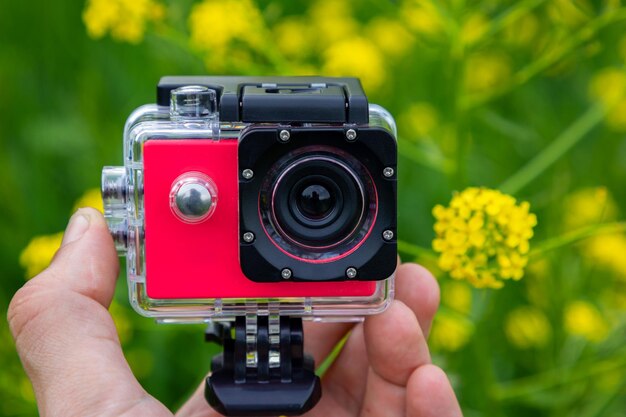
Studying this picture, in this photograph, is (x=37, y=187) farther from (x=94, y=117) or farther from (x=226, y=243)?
(x=226, y=243)

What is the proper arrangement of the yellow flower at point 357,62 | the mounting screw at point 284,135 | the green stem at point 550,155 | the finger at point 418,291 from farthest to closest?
the yellow flower at point 357,62 < the green stem at point 550,155 < the finger at point 418,291 < the mounting screw at point 284,135

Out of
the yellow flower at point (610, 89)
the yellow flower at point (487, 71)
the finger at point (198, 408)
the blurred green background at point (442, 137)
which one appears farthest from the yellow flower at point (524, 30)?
the finger at point (198, 408)

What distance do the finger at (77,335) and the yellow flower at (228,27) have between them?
1.72 feet

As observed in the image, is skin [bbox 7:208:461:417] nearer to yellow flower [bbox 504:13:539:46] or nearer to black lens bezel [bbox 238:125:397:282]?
black lens bezel [bbox 238:125:397:282]

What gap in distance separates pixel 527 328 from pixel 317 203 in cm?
85

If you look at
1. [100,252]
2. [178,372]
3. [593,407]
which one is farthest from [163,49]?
[593,407]

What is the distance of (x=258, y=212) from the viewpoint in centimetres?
93

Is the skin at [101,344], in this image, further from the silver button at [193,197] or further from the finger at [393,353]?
the silver button at [193,197]

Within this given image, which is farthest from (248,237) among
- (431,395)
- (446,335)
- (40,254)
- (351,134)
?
(446,335)

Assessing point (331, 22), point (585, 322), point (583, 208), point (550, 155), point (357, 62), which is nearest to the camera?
point (550, 155)

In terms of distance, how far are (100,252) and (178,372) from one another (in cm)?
76

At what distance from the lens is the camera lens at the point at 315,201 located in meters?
0.94

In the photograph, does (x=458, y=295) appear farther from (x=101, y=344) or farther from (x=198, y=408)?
(x=101, y=344)

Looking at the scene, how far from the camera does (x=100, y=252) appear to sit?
3.24 ft
